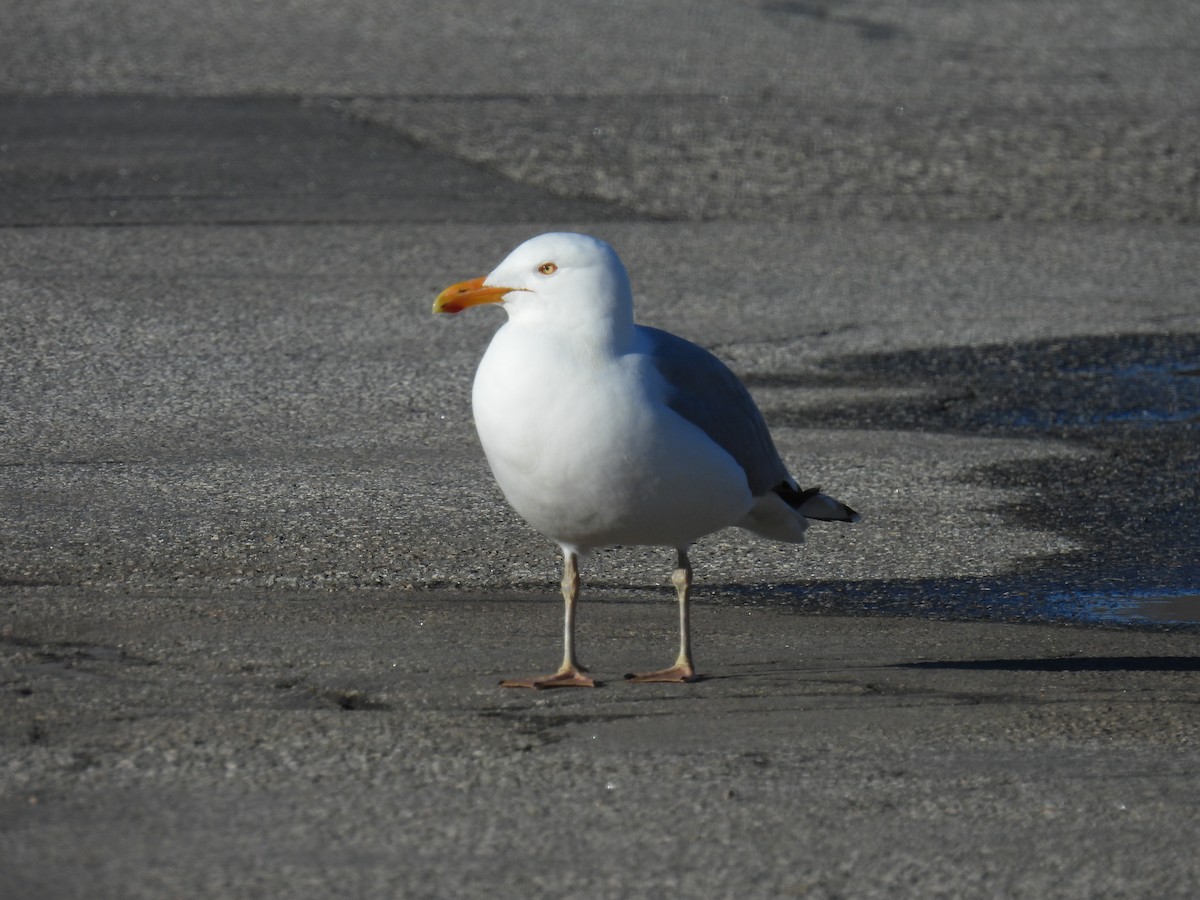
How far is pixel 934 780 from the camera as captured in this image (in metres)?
4.12

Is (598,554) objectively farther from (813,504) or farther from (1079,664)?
(1079,664)

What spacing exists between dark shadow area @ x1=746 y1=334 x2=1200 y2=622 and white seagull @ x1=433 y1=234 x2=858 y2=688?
1069mm

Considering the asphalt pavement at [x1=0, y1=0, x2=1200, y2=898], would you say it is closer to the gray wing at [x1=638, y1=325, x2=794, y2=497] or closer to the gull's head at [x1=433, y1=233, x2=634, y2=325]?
the gray wing at [x1=638, y1=325, x2=794, y2=497]

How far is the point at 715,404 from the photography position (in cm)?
472

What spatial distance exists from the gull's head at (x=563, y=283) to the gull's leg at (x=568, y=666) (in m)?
0.70

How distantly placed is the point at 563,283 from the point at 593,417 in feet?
1.21

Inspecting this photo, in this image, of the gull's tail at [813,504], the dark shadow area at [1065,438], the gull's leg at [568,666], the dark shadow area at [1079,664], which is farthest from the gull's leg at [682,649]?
the dark shadow area at [1065,438]

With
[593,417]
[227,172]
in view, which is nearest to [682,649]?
[593,417]

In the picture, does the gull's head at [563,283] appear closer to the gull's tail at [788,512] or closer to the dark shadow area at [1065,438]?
the gull's tail at [788,512]

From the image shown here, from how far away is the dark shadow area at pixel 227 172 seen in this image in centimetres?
1140

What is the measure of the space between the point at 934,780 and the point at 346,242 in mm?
7275

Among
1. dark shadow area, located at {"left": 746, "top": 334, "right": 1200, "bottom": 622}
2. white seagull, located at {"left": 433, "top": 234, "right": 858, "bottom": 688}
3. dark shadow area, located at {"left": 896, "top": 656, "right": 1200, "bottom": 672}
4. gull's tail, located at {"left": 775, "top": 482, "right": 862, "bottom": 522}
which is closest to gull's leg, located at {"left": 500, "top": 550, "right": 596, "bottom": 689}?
white seagull, located at {"left": 433, "top": 234, "right": 858, "bottom": 688}

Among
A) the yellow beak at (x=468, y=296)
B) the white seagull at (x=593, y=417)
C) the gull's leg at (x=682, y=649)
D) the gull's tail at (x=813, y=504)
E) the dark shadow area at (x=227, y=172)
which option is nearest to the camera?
the white seagull at (x=593, y=417)

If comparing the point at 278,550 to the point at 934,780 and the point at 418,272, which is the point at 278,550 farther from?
the point at 418,272
